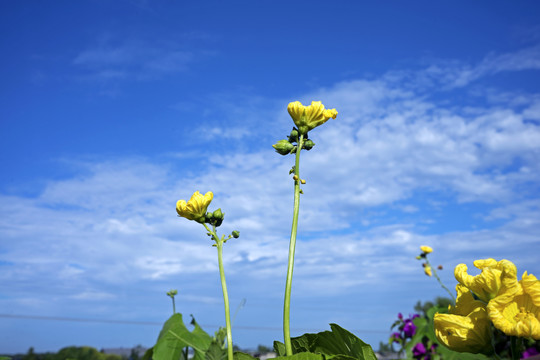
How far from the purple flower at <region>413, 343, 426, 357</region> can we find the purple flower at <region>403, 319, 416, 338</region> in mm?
377

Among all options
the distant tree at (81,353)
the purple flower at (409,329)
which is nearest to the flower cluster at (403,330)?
the purple flower at (409,329)

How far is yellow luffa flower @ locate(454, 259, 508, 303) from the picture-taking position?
0.69 meters

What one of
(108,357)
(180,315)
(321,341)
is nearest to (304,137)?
(321,341)

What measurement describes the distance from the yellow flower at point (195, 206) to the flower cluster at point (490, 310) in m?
0.54

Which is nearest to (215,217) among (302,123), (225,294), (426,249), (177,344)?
(225,294)

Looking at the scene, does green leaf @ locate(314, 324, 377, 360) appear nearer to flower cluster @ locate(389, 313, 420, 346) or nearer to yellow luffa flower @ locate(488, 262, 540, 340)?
yellow luffa flower @ locate(488, 262, 540, 340)

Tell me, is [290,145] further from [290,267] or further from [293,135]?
[290,267]

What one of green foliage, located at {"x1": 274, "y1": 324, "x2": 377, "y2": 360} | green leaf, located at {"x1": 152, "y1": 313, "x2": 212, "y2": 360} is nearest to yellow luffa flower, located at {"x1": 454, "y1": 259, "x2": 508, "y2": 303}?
green foliage, located at {"x1": 274, "y1": 324, "x2": 377, "y2": 360}

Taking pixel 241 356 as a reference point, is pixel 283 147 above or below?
above

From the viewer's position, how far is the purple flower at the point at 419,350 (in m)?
3.93

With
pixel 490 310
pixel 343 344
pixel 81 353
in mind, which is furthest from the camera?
pixel 81 353

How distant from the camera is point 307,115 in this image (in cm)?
99

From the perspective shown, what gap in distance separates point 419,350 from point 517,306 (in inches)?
142

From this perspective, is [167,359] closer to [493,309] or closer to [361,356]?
[361,356]
